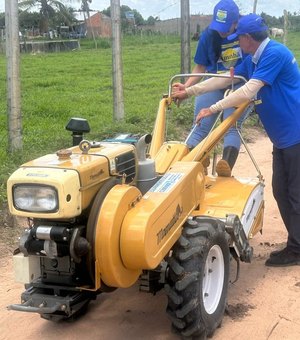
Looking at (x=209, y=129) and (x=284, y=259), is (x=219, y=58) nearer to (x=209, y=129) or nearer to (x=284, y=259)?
(x=209, y=129)

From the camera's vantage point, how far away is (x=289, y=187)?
4645mm

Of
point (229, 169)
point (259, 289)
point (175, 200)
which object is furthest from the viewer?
Answer: point (229, 169)

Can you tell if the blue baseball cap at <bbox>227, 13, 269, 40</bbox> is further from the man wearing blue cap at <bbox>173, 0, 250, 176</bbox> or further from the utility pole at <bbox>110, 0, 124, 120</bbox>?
the utility pole at <bbox>110, 0, 124, 120</bbox>

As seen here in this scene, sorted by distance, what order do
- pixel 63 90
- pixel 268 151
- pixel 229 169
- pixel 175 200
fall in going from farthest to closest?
pixel 63 90 < pixel 268 151 < pixel 229 169 < pixel 175 200

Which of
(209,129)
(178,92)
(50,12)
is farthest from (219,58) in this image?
(50,12)

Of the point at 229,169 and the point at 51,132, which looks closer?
the point at 229,169

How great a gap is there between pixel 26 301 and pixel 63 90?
1237cm

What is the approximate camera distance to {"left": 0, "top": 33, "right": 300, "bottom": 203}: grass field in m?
8.35

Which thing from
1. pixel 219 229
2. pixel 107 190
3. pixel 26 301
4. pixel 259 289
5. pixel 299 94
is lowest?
pixel 259 289

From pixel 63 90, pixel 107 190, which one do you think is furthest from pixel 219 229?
pixel 63 90

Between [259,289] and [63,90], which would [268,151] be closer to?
[259,289]

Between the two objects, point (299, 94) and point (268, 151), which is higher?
point (299, 94)

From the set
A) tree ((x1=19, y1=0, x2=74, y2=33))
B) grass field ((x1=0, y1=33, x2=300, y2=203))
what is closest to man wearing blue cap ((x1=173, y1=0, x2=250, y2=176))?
grass field ((x1=0, y1=33, x2=300, y2=203))

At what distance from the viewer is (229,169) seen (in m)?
4.87
